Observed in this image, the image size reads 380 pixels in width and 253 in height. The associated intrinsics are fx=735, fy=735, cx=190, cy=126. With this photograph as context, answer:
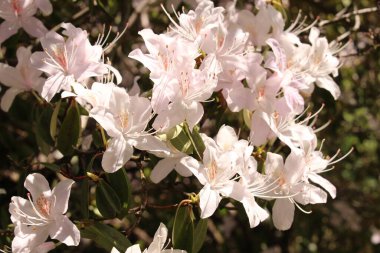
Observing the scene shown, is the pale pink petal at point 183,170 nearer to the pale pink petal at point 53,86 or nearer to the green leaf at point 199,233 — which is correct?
the green leaf at point 199,233

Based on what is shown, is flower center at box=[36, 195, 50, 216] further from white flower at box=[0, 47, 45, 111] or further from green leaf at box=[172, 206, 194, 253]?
white flower at box=[0, 47, 45, 111]

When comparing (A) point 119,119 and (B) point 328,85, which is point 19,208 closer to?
(A) point 119,119

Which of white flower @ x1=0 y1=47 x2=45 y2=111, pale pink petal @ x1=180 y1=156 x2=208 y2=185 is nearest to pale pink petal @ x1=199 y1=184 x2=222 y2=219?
pale pink petal @ x1=180 y1=156 x2=208 y2=185

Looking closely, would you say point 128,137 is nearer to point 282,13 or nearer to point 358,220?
point 282,13

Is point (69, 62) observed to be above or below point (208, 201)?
above

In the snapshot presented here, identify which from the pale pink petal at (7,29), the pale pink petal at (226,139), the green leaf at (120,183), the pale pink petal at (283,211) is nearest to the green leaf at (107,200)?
the green leaf at (120,183)

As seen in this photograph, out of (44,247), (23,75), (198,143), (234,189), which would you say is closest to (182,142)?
(198,143)

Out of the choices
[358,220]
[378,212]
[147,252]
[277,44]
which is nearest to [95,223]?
[147,252]
